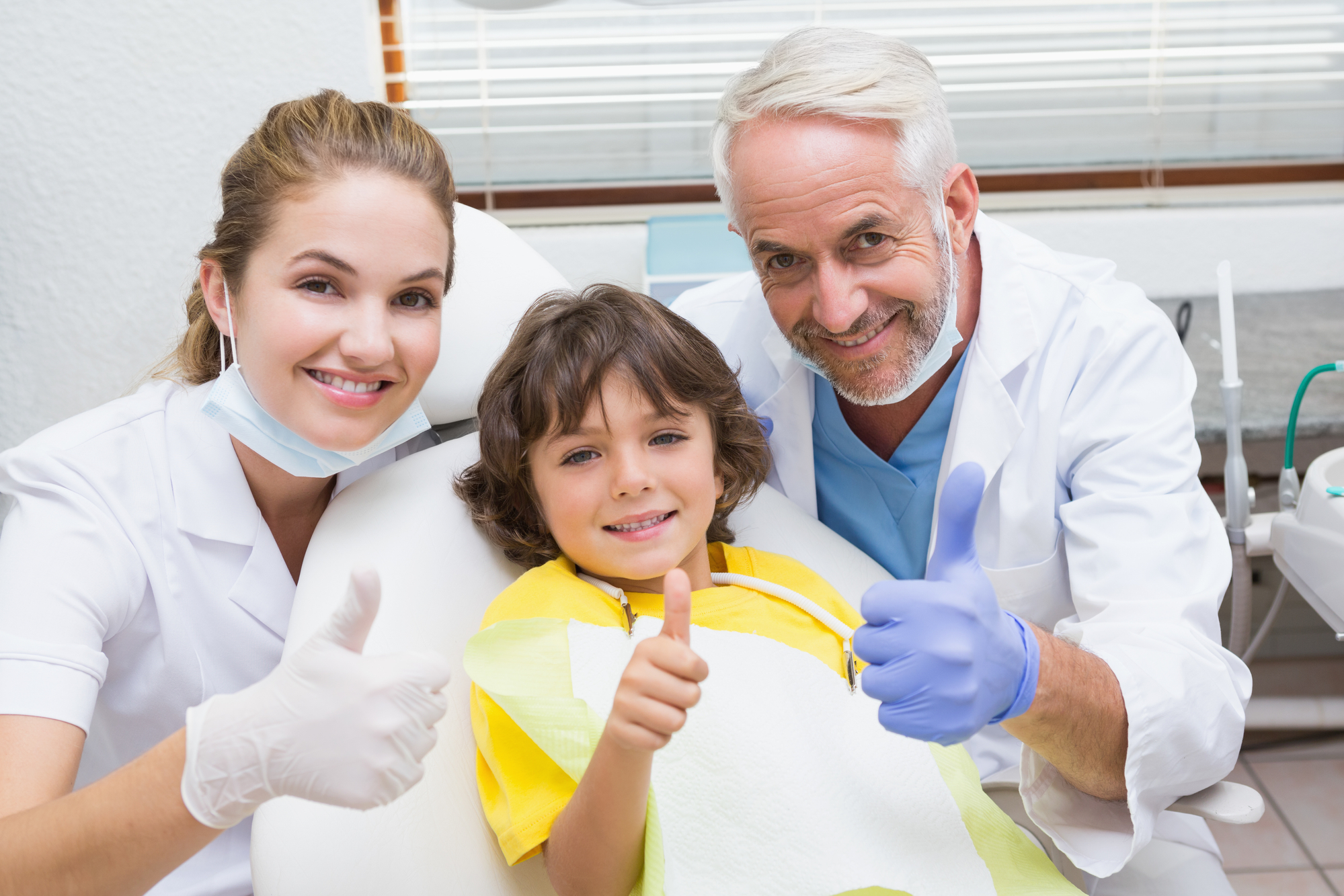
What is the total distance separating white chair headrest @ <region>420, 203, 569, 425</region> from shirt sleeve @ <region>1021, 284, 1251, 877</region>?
81 cm

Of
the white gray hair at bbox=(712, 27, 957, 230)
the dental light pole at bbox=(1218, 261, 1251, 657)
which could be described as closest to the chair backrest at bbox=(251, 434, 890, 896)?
the white gray hair at bbox=(712, 27, 957, 230)

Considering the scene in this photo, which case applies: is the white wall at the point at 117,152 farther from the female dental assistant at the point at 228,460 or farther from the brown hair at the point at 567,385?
the brown hair at the point at 567,385

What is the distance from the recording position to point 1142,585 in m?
1.20

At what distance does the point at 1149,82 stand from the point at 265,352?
2379 mm

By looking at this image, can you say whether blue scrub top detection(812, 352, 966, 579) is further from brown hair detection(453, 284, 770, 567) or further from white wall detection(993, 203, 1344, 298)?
white wall detection(993, 203, 1344, 298)

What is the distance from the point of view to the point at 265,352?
118 cm

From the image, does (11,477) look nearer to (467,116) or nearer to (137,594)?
(137,594)

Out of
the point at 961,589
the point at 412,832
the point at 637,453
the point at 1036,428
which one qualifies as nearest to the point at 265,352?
the point at 637,453

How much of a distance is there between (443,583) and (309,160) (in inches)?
20.7

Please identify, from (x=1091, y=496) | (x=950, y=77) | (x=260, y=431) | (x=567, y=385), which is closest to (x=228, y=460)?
(x=260, y=431)

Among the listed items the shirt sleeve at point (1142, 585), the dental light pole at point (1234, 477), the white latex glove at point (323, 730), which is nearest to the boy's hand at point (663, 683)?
the white latex glove at point (323, 730)

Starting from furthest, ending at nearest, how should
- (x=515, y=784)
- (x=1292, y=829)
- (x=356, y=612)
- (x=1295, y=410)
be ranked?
(x=1292, y=829), (x=1295, y=410), (x=515, y=784), (x=356, y=612)

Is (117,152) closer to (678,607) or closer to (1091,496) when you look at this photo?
(678,607)

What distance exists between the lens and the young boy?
97 centimetres
